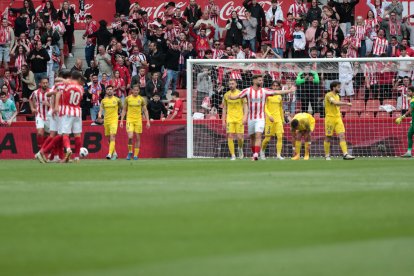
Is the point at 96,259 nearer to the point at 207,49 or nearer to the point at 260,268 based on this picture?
the point at 260,268

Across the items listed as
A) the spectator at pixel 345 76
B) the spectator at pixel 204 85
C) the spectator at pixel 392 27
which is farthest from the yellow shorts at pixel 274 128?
the spectator at pixel 392 27

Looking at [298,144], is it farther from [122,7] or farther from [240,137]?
[122,7]

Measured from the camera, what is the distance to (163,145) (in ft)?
95.7

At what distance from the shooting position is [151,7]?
35219 millimetres

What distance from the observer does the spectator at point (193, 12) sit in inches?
1303

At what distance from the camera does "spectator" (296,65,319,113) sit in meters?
28.6

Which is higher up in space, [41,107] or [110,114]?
[41,107]

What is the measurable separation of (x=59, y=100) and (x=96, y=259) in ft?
51.5

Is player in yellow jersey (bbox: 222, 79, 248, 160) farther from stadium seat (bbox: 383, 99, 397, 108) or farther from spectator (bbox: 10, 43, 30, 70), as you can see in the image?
spectator (bbox: 10, 43, 30, 70)

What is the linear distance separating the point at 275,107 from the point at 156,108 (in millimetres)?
4573

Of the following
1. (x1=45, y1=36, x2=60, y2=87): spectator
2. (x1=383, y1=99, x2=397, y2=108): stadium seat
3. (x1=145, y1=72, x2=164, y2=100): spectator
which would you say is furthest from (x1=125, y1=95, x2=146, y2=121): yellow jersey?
(x1=383, y1=99, x2=397, y2=108): stadium seat

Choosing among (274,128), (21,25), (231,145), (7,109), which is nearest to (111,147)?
(231,145)

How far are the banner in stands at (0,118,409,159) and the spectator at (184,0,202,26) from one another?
5083 millimetres

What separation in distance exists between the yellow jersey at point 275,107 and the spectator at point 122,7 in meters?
9.23
